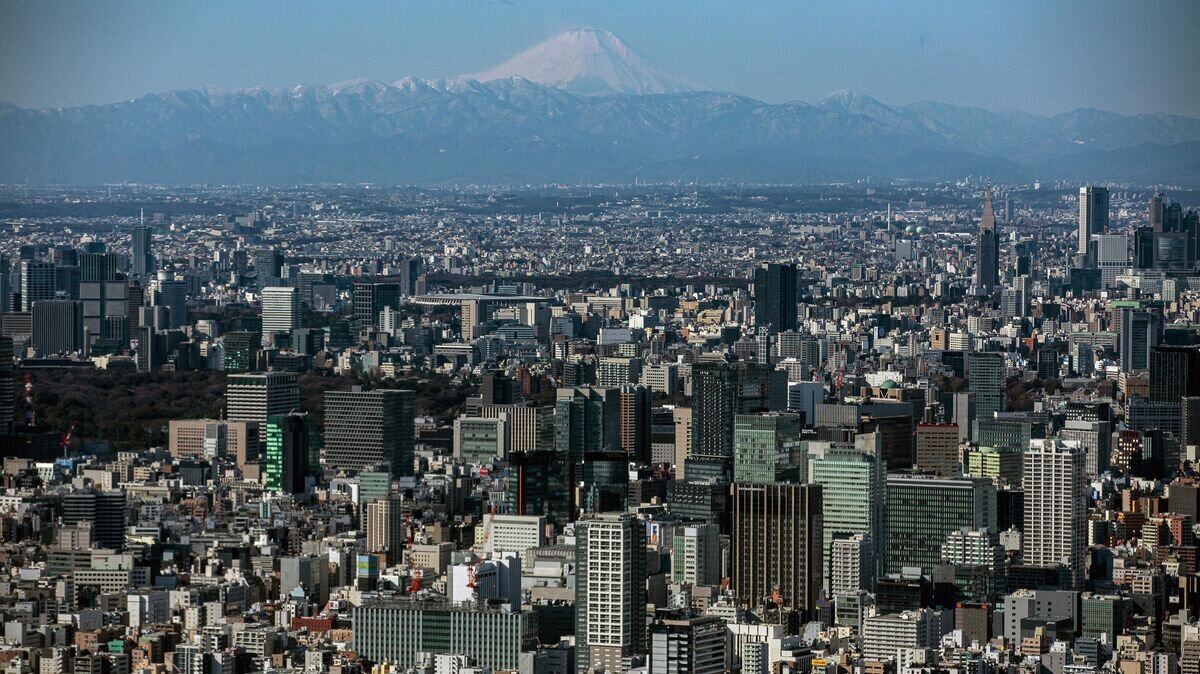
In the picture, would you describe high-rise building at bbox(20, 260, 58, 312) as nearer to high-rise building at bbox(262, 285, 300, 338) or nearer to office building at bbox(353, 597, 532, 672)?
high-rise building at bbox(262, 285, 300, 338)

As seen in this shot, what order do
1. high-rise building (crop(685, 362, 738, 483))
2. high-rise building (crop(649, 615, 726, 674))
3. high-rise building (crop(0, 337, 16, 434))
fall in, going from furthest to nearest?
high-rise building (crop(0, 337, 16, 434)), high-rise building (crop(685, 362, 738, 483)), high-rise building (crop(649, 615, 726, 674))

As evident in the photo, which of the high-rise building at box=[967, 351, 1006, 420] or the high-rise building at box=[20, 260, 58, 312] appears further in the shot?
the high-rise building at box=[20, 260, 58, 312]

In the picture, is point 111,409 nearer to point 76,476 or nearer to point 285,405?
point 285,405

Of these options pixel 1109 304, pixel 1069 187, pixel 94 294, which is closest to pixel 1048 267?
pixel 1069 187

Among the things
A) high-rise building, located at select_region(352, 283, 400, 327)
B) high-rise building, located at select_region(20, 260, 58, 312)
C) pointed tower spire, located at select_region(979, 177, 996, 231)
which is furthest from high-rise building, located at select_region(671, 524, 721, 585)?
pointed tower spire, located at select_region(979, 177, 996, 231)

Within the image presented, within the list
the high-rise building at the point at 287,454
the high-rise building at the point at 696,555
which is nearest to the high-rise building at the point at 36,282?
the high-rise building at the point at 287,454

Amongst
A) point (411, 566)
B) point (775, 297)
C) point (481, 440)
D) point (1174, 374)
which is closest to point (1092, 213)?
point (775, 297)

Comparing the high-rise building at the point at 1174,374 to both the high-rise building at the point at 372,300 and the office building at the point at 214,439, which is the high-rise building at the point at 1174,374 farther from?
the high-rise building at the point at 372,300
